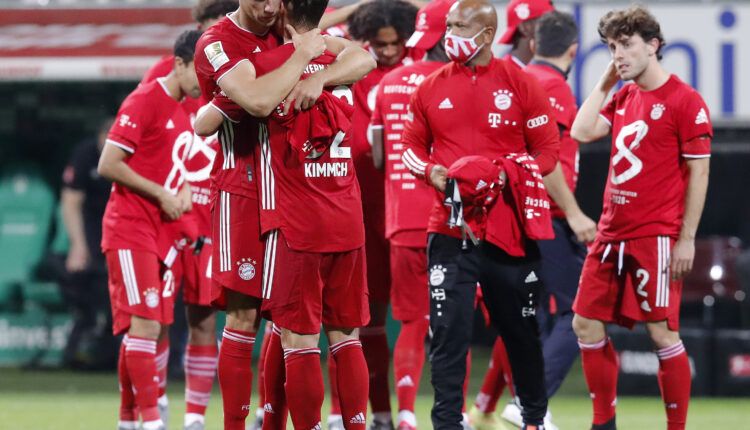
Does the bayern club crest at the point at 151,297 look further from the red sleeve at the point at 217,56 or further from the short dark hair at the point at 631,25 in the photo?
the short dark hair at the point at 631,25

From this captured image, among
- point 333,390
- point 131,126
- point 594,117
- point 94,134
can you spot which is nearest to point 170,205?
point 131,126

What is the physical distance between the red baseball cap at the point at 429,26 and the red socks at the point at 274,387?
6.92ft

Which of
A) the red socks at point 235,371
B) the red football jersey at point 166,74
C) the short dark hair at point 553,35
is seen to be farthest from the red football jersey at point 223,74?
the short dark hair at point 553,35

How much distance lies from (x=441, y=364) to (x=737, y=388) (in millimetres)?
5457

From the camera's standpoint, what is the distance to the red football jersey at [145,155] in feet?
24.3

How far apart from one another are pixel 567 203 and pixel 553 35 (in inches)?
46.1

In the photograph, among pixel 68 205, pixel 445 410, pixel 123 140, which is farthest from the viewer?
pixel 68 205

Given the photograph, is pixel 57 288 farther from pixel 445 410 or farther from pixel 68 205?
pixel 445 410

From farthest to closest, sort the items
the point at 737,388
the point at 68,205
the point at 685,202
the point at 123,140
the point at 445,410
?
the point at 68,205 → the point at 737,388 → the point at 123,140 → the point at 685,202 → the point at 445,410

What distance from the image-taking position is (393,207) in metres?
7.40

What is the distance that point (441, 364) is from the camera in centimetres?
638

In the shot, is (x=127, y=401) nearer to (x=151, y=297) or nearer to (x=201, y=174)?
(x=151, y=297)

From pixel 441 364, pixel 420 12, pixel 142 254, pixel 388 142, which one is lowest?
pixel 441 364

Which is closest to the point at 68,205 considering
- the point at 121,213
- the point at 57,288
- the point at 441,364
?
the point at 57,288
